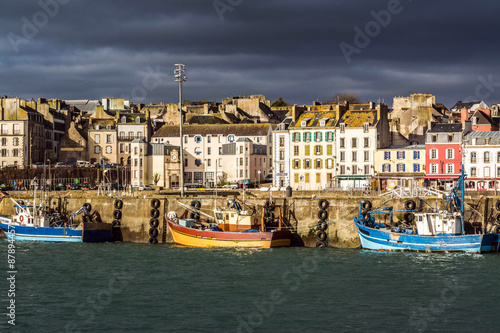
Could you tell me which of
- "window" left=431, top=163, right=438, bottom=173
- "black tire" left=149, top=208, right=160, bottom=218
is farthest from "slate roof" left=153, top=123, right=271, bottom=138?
"black tire" left=149, top=208, right=160, bottom=218

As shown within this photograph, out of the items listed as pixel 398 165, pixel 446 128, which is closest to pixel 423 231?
pixel 398 165

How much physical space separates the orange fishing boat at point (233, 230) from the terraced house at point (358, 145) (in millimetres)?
25003

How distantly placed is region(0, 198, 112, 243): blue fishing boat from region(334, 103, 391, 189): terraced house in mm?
29266

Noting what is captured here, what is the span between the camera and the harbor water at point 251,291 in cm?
3088

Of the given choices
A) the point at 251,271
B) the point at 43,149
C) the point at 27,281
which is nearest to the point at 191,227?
the point at 251,271

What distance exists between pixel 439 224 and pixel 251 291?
16.8 m

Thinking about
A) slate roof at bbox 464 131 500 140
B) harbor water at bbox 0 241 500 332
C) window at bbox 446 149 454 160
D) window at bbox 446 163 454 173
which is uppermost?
slate roof at bbox 464 131 500 140

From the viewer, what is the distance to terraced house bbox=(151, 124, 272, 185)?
8900 cm

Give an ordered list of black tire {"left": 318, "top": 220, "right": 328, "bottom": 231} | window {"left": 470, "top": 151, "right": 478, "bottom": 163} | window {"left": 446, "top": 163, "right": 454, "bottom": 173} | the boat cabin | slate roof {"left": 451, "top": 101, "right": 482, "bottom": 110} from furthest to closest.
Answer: slate roof {"left": 451, "top": 101, "right": 482, "bottom": 110}, window {"left": 446, "top": 163, "right": 454, "bottom": 173}, window {"left": 470, "top": 151, "right": 478, "bottom": 163}, black tire {"left": 318, "top": 220, "right": 328, "bottom": 231}, the boat cabin

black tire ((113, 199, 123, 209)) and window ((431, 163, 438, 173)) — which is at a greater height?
window ((431, 163, 438, 173))

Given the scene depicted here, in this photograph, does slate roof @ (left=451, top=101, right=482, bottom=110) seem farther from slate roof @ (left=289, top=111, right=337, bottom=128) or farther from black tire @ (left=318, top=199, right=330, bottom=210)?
black tire @ (left=318, top=199, right=330, bottom=210)

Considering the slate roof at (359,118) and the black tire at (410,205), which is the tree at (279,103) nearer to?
the slate roof at (359,118)

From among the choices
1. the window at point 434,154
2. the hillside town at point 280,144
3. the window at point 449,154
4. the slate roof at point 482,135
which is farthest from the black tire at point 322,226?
the slate roof at point 482,135

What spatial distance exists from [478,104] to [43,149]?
6829 centimetres
